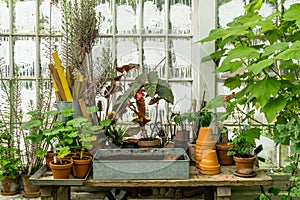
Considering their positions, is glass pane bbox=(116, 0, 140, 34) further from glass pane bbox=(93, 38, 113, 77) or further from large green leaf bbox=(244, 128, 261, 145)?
large green leaf bbox=(244, 128, 261, 145)

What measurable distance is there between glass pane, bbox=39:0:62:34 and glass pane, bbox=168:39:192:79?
749 mm

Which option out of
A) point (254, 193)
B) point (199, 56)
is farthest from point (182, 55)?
point (254, 193)

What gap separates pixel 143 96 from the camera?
216 centimetres

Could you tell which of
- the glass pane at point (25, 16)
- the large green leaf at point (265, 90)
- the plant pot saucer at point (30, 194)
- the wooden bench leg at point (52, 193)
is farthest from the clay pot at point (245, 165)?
the glass pane at point (25, 16)

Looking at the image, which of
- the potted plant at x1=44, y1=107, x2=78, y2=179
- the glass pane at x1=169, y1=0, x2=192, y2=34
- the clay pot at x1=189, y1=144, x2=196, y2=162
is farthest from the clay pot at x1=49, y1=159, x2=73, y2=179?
the glass pane at x1=169, y1=0, x2=192, y2=34

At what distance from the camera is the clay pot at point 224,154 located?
222 centimetres

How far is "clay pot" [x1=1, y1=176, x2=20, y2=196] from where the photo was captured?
2.36 m

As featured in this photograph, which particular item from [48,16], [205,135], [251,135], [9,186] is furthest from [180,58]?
[9,186]

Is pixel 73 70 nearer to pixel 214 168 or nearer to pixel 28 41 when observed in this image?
pixel 28 41

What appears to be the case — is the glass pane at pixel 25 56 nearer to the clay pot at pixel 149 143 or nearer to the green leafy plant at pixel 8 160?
the green leafy plant at pixel 8 160

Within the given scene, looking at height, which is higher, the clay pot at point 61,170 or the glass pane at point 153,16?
the glass pane at point 153,16

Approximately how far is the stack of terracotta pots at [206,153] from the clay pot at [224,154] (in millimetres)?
85

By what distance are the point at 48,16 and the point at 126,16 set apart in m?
0.51

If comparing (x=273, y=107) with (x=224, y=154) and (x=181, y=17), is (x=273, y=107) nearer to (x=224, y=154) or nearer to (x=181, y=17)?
(x=224, y=154)
